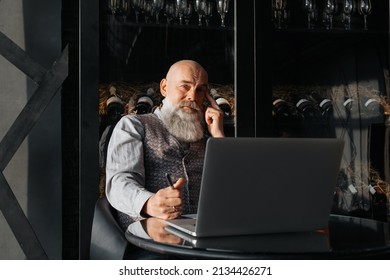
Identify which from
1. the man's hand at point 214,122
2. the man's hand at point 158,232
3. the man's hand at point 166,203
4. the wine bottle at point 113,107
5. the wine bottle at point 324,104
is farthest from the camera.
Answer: the wine bottle at point 324,104

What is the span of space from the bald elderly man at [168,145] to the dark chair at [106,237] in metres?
0.05

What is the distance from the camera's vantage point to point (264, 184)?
1.29 metres

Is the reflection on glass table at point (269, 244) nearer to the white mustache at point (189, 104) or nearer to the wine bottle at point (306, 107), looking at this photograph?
the white mustache at point (189, 104)

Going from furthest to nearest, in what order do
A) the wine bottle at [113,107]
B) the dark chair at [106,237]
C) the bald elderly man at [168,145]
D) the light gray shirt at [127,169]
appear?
the wine bottle at [113,107] < the bald elderly man at [168,145] < the light gray shirt at [127,169] < the dark chair at [106,237]

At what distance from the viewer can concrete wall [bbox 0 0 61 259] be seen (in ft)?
9.07

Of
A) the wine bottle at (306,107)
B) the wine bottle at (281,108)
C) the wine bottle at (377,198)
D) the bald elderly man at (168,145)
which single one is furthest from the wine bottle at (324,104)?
the bald elderly man at (168,145)

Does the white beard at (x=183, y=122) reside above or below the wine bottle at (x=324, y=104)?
below

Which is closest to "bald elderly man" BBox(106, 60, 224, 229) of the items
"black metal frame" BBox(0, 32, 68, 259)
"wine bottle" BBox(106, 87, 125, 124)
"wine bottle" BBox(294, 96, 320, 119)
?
"wine bottle" BBox(106, 87, 125, 124)

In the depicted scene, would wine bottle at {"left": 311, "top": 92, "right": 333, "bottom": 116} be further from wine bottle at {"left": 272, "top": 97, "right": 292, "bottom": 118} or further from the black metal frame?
the black metal frame

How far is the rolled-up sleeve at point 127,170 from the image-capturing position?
184 cm

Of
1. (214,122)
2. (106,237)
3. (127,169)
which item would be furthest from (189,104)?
(106,237)

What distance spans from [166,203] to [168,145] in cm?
63

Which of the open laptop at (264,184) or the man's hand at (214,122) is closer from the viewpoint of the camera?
the open laptop at (264,184)

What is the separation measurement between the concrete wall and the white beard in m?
0.72
